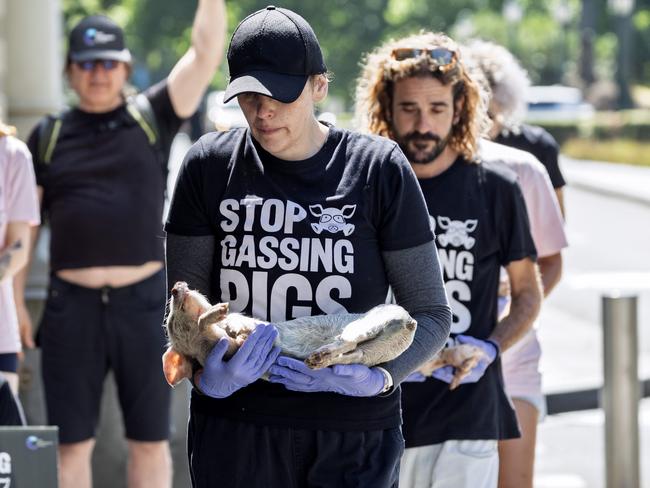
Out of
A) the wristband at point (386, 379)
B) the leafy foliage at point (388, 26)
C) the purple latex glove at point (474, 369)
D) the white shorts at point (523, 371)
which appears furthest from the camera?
the leafy foliage at point (388, 26)

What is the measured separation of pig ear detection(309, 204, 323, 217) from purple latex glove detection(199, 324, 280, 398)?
0.32m

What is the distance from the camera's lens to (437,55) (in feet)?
13.7

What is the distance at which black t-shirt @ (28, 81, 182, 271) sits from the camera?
5.51 meters

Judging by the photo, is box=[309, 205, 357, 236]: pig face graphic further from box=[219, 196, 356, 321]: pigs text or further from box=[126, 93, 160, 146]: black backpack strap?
box=[126, 93, 160, 146]: black backpack strap

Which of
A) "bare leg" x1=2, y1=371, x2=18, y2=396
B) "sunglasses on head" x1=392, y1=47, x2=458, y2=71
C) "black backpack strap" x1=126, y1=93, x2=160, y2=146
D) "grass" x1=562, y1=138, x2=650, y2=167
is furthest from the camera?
"grass" x1=562, y1=138, x2=650, y2=167

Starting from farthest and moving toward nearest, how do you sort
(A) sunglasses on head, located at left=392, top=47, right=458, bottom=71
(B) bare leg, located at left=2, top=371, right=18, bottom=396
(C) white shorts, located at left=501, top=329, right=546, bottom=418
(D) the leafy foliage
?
(D) the leafy foliage, (C) white shorts, located at left=501, top=329, right=546, bottom=418, (B) bare leg, located at left=2, top=371, right=18, bottom=396, (A) sunglasses on head, located at left=392, top=47, right=458, bottom=71

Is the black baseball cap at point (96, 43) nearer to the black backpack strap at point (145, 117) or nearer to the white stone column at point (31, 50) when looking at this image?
the black backpack strap at point (145, 117)

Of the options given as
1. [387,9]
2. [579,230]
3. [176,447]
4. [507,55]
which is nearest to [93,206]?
[176,447]

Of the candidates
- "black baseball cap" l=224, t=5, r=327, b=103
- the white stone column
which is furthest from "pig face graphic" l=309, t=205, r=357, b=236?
the white stone column

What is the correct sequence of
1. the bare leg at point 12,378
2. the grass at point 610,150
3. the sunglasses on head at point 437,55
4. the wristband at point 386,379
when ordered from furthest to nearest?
the grass at point 610,150, the bare leg at point 12,378, the sunglasses on head at point 437,55, the wristband at point 386,379

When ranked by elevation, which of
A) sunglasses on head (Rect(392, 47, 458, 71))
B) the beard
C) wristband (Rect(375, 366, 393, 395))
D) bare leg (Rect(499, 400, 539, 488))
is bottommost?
bare leg (Rect(499, 400, 539, 488))

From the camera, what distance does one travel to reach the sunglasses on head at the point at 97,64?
5.70 metres

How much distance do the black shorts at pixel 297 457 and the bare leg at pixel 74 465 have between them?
2.47 meters

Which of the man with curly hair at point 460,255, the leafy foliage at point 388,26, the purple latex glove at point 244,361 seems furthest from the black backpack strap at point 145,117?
the leafy foliage at point 388,26
